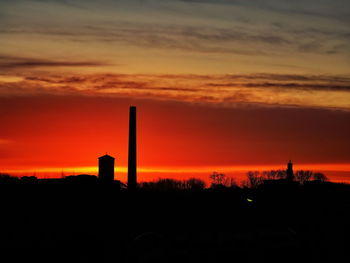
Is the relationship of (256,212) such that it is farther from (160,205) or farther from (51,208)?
(51,208)

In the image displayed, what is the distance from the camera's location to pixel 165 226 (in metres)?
40.3

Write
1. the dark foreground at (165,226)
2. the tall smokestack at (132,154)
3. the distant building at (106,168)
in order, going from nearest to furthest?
the dark foreground at (165,226) < the distant building at (106,168) < the tall smokestack at (132,154)

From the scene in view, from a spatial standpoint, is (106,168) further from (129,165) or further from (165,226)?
(165,226)

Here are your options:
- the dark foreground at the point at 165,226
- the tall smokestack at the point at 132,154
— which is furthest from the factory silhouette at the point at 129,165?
the dark foreground at the point at 165,226

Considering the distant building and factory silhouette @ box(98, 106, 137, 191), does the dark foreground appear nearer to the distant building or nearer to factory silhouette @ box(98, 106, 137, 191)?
factory silhouette @ box(98, 106, 137, 191)

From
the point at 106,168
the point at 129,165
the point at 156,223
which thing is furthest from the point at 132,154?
the point at 156,223

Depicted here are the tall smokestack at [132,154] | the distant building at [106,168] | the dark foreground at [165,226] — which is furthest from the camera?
the tall smokestack at [132,154]

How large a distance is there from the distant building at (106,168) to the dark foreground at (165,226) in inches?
177

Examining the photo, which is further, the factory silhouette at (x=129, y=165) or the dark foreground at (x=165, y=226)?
the factory silhouette at (x=129, y=165)

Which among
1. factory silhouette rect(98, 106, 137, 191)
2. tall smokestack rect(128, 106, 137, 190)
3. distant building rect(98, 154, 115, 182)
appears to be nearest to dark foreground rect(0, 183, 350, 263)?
tall smokestack rect(128, 106, 137, 190)

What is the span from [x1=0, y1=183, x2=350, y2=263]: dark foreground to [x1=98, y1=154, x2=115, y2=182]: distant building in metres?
4.50

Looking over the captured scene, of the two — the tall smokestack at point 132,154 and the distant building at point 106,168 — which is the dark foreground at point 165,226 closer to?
the tall smokestack at point 132,154

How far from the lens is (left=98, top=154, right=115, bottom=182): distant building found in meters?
62.5

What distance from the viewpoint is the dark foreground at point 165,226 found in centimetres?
2970
